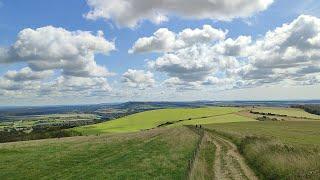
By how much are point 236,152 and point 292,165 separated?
16954 mm

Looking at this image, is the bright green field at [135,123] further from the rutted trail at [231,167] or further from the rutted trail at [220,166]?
the rutted trail at [231,167]

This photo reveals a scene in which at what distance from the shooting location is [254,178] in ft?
89.8

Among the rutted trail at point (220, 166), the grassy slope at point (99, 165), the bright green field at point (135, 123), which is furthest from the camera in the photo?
the bright green field at point (135, 123)

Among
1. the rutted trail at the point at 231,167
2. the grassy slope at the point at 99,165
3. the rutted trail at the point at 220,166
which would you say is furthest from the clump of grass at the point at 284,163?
the grassy slope at the point at 99,165

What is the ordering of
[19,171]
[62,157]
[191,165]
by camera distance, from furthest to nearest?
[62,157]
[19,171]
[191,165]

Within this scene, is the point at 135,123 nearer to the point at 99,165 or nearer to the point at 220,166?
the point at 99,165

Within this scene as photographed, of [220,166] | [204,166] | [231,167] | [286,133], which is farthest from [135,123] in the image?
[231,167]

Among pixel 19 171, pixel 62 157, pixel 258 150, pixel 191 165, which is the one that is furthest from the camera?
pixel 62 157

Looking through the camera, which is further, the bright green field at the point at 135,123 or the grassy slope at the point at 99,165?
the bright green field at the point at 135,123

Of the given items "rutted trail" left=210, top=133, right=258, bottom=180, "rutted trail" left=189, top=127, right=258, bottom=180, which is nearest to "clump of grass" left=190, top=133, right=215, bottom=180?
"rutted trail" left=189, top=127, right=258, bottom=180

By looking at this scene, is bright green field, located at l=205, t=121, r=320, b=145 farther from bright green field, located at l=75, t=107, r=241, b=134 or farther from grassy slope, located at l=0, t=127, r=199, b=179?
bright green field, located at l=75, t=107, r=241, b=134

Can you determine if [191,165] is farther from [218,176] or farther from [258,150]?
[258,150]

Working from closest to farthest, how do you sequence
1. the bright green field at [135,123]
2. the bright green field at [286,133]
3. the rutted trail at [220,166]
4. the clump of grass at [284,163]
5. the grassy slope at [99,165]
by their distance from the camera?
the clump of grass at [284,163]
the rutted trail at [220,166]
the grassy slope at [99,165]
the bright green field at [286,133]
the bright green field at [135,123]

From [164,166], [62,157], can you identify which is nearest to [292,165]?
[164,166]
